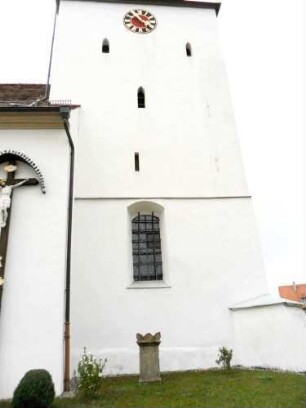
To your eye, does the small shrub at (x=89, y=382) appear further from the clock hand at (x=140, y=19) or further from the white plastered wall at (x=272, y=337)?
the clock hand at (x=140, y=19)

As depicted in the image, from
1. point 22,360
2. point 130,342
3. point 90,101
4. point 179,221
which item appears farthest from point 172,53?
point 22,360

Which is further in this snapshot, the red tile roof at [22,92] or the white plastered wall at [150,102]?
the red tile roof at [22,92]

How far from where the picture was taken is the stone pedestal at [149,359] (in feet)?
28.7

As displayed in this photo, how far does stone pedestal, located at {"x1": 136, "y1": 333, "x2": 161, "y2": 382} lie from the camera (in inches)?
345

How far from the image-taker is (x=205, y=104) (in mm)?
14742

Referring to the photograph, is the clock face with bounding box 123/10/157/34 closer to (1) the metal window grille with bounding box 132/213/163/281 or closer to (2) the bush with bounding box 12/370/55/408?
(1) the metal window grille with bounding box 132/213/163/281

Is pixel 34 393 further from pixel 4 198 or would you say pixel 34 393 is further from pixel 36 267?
pixel 4 198

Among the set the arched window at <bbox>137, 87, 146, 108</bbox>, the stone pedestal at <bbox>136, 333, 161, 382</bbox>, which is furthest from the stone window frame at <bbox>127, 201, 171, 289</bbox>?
the arched window at <bbox>137, 87, 146, 108</bbox>

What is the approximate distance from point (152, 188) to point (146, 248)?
188cm

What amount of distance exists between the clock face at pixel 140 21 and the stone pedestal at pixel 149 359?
39.7 ft

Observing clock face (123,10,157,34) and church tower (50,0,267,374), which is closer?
church tower (50,0,267,374)

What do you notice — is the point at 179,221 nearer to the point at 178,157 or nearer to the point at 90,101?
the point at 178,157

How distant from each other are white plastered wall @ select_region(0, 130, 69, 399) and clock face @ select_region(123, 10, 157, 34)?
8.50 m

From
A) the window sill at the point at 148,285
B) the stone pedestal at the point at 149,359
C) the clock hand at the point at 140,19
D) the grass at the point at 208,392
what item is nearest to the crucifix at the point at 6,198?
the grass at the point at 208,392
